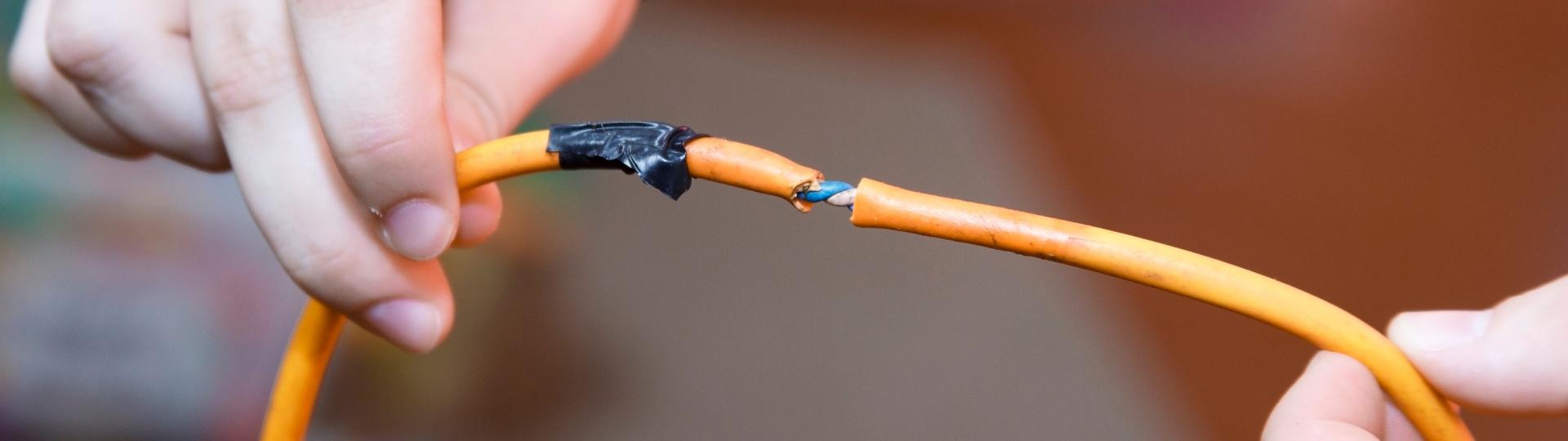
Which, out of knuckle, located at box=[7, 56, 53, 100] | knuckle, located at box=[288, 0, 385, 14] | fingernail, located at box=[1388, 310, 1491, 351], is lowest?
fingernail, located at box=[1388, 310, 1491, 351]

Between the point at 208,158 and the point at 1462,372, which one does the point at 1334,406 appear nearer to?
the point at 1462,372

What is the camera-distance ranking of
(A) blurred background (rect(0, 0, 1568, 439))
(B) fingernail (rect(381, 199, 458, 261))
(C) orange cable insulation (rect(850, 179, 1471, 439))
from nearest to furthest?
(C) orange cable insulation (rect(850, 179, 1471, 439))
(B) fingernail (rect(381, 199, 458, 261))
(A) blurred background (rect(0, 0, 1568, 439))

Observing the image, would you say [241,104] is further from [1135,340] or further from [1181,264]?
[1135,340]

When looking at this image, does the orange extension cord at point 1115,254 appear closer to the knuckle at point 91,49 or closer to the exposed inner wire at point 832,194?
the exposed inner wire at point 832,194

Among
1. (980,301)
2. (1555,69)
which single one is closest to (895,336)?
(980,301)

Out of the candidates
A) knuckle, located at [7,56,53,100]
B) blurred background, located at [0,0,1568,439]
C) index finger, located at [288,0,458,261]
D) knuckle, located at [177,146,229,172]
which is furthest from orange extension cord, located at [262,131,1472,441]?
blurred background, located at [0,0,1568,439]

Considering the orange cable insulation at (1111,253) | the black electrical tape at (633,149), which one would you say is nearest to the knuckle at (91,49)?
the black electrical tape at (633,149)

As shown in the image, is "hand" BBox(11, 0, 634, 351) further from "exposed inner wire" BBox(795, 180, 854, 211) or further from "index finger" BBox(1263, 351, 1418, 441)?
"index finger" BBox(1263, 351, 1418, 441)
